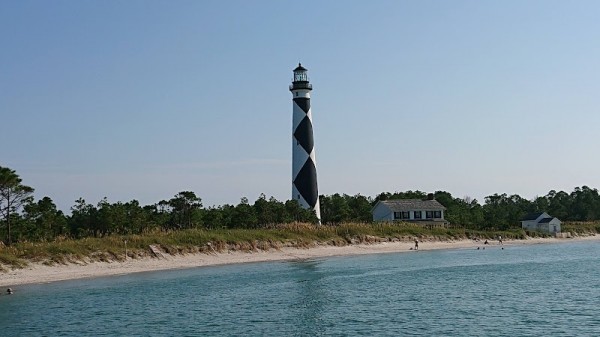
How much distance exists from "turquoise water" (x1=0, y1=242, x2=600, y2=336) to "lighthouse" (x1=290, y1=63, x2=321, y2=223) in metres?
22.4

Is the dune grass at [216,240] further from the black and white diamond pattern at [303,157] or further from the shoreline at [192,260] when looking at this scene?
the black and white diamond pattern at [303,157]

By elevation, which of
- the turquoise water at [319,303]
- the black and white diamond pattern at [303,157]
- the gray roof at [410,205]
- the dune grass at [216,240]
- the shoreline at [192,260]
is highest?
the black and white diamond pattern at [303,157]

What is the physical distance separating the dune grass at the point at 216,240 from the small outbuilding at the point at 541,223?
504 inches

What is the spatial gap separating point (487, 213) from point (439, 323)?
252 ft

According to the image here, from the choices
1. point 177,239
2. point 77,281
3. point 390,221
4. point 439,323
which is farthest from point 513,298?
point 390,221

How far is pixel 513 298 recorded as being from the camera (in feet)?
106

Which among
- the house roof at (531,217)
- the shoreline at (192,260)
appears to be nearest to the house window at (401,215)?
the shoreline at (192,260)

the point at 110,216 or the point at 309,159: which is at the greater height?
the point at 309,159

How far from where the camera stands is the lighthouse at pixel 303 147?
235ft

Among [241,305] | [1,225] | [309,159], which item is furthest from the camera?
[309,159]

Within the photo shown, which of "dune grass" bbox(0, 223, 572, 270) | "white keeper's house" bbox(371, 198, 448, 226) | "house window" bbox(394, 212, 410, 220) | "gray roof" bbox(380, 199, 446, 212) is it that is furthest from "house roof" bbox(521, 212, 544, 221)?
"house window" bbox(394, 212, 410, 220)

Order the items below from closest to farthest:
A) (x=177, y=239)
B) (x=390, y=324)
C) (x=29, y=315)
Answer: (x=390, y=324) → (x=29, y=315) → (x=177, y=239)

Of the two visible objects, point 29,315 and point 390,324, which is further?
point 29,315

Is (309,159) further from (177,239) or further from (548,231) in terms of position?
(548,231)
